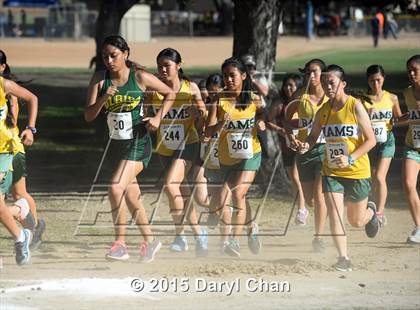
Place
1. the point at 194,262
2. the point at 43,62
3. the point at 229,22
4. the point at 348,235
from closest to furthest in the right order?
the point at 194,262 < the point at 348,235 < the point at 43,62 < the point at 229,22

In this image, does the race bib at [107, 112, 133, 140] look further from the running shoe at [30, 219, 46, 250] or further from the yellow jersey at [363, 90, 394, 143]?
the yellow jersey at [363, 90, 394, 143]

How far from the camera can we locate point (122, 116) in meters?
10.0

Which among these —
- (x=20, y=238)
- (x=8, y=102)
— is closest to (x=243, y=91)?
(x=8, y=102)

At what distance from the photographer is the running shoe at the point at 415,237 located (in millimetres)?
11336

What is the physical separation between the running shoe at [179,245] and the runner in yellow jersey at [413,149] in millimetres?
2645

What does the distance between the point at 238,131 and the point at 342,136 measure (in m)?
1.19

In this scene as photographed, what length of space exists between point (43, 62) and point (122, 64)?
116 feet

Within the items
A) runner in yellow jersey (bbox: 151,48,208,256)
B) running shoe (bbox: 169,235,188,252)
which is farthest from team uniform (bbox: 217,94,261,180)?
running shoe (bbox: 169,235,188,252)

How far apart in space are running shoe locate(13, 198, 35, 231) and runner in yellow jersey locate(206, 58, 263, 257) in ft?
6.99

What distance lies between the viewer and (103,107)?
33.3ft

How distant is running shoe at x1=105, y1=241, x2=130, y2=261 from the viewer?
1020cm

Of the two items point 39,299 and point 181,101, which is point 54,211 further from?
point 39,299

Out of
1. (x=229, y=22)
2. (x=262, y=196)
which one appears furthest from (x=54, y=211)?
(x=229, y=22)

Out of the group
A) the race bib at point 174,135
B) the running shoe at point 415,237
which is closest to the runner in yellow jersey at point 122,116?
the race bib at point 174,135
